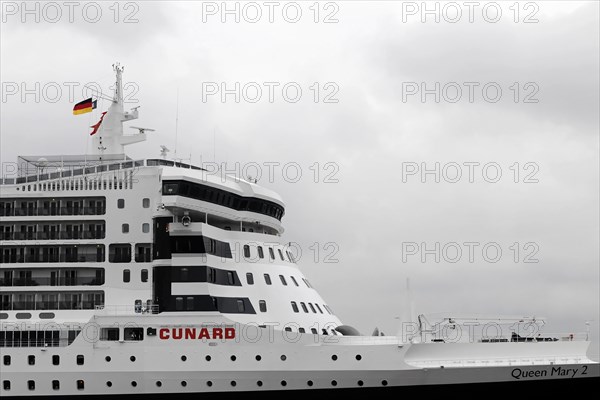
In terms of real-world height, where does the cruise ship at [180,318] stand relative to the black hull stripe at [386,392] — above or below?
above

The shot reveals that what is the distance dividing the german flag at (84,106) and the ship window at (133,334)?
1044 cm

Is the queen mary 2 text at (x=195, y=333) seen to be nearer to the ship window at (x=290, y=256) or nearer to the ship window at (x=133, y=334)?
the ship window at (x=133, y=334)

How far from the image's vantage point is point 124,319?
37844mm

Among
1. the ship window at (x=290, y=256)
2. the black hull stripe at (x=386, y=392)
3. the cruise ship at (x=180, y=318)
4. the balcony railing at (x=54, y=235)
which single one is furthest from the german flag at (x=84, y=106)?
the black hull stripe at (x=386, y=392)

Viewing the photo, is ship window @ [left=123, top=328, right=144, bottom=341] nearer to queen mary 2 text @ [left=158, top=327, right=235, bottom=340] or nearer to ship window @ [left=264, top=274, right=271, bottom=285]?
queen mary 2 text @ [left=158, top=327, right=235, bottom=340]

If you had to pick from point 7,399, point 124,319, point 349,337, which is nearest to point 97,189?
point 124,319

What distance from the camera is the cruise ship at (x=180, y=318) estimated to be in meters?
37.3

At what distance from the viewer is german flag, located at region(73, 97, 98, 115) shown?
4378cm

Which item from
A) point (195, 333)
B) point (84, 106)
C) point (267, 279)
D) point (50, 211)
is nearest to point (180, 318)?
point (195, 333)

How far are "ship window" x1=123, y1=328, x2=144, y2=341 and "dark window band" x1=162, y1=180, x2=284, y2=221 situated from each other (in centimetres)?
497

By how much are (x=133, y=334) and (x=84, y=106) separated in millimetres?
10877

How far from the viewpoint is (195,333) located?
123 feet

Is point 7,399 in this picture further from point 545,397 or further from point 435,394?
point 545,397

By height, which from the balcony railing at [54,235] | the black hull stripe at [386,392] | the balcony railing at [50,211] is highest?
the balcony railing at [50,211]
